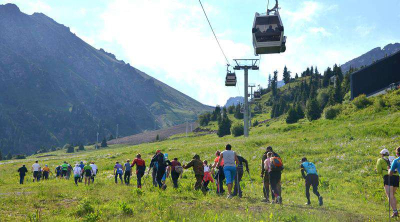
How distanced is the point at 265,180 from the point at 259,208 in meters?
3.14

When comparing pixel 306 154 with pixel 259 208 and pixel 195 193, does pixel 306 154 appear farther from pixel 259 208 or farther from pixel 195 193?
pixel 259 208

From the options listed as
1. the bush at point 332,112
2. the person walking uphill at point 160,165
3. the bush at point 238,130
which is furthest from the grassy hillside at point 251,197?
the bush at point 238,130

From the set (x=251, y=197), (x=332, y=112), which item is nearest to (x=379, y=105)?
(x=332, y=112)

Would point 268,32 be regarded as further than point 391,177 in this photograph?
Yes

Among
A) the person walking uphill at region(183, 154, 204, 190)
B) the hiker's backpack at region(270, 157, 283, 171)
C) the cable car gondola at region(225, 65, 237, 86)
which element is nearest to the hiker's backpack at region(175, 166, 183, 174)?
the person walking uphill at region(183, 154, 204, 190)

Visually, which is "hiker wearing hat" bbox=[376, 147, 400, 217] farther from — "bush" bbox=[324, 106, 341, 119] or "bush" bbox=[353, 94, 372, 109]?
"bush" bbox=[324, 106, 341, 119]

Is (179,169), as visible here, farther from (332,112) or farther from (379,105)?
(332,112)

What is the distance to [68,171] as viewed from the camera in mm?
30172

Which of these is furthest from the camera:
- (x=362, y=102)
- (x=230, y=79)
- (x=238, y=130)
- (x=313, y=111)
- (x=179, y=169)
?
(x=313, y=111)

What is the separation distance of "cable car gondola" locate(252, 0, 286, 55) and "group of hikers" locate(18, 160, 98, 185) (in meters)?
14.6

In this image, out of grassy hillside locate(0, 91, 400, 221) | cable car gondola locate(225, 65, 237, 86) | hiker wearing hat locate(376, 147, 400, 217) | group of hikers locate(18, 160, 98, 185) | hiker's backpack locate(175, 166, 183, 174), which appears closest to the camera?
grassy hillside locate(0, 91, 400, 221)

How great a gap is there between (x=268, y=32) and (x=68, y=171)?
69.8 feet

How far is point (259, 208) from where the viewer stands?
11.5 meters

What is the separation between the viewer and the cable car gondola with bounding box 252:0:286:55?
2077 cm
